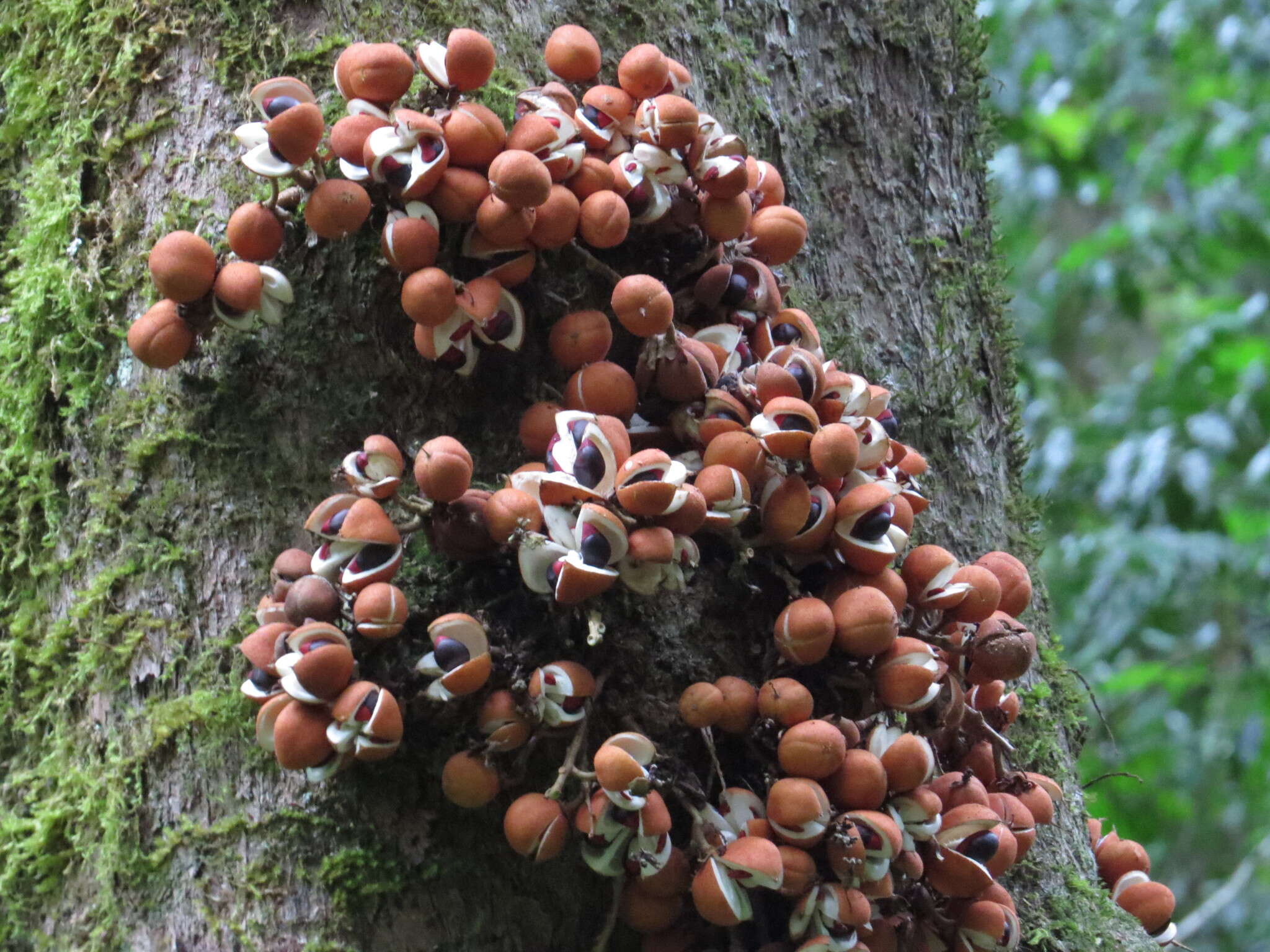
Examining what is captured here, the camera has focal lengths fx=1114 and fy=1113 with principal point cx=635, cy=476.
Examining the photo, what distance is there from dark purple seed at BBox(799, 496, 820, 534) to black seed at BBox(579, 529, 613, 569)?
0.25 meters

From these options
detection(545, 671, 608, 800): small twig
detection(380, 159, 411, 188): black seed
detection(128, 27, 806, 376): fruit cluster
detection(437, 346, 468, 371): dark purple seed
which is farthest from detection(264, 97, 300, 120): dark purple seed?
detection(545, 671, 608, 800): small twig

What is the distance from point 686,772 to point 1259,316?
4.22m

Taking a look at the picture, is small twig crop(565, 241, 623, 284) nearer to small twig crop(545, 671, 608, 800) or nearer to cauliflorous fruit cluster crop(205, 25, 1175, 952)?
cauliflorous fruit cluster crop(205, 25, 1175, 952)

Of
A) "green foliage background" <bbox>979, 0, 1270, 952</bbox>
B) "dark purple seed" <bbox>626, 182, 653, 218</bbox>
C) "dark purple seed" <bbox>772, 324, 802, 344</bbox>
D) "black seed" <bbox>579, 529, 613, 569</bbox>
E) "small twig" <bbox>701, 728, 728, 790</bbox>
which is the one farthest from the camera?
"green foliage background" <bbox>979, 0, 1270, 952</bbox>

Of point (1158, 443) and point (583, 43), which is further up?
point (583, 43)

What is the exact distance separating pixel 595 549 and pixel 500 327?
0.32 metres

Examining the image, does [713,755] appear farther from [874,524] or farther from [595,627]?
[874,524]

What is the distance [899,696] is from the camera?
1.27 metres

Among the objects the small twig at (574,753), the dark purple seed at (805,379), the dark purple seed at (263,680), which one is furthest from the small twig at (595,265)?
the dark purple seed at (263,680)

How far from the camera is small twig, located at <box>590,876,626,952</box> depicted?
4.09 ft

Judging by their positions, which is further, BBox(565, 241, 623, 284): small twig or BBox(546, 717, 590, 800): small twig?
BBox(565, 241, 623, 284): small twig

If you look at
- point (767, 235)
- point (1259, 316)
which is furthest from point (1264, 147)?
point (767, 235)

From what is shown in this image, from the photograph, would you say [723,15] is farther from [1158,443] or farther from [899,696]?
[1158,443]

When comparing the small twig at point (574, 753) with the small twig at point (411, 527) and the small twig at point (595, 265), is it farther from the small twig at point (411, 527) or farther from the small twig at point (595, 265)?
the small twig at point (595, 265)
